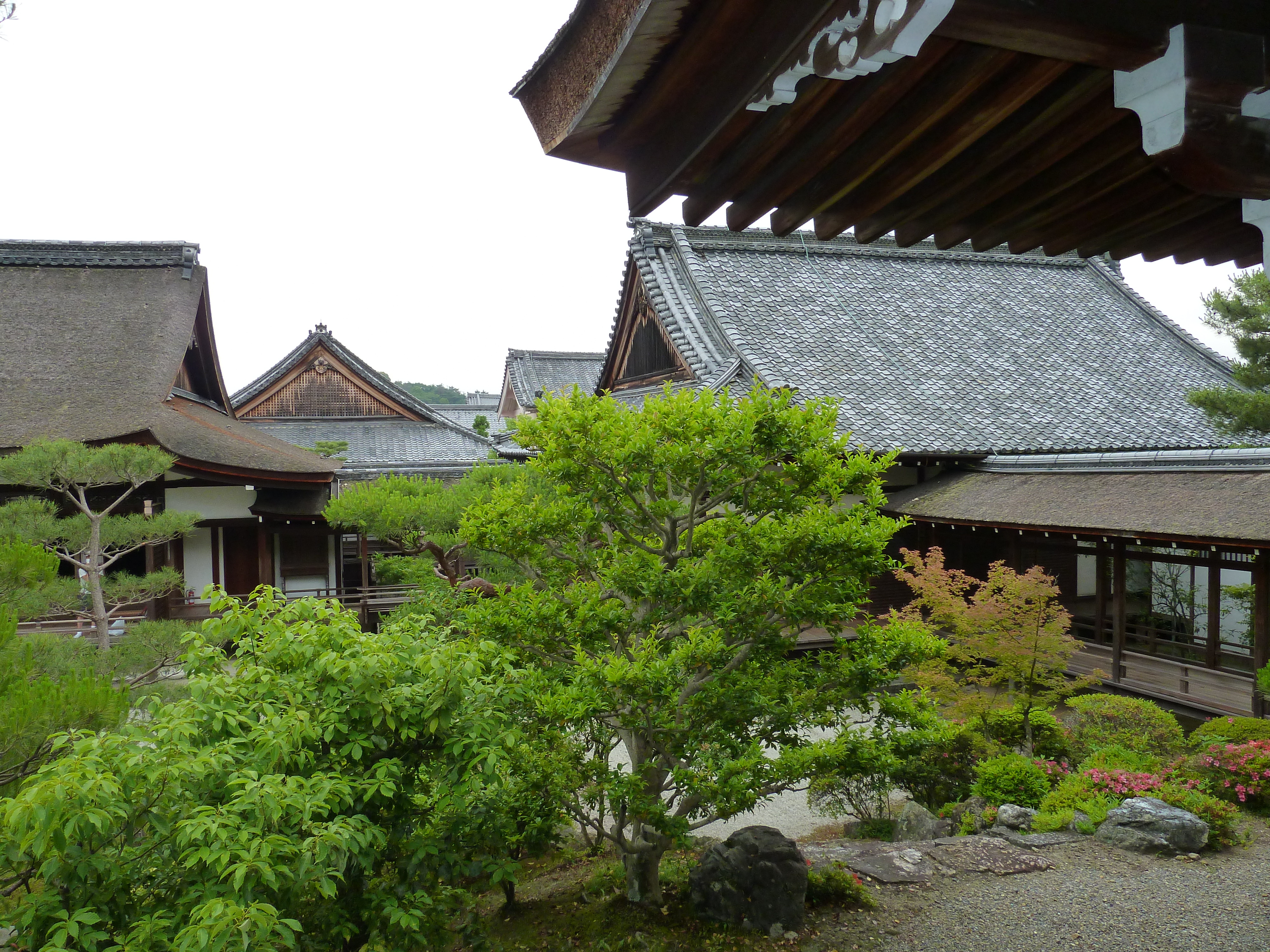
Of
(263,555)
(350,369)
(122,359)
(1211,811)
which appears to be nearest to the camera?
(1211,811)

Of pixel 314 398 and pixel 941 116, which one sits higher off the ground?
pixel 314 398

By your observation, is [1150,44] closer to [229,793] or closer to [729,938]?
[229,793]

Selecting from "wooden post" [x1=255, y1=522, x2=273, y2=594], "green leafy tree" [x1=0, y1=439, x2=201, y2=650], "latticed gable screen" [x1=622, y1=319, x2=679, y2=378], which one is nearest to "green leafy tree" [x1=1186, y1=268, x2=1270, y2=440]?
"latticed gable screen" [x1=622, y1=319, x2=679, y2=378]

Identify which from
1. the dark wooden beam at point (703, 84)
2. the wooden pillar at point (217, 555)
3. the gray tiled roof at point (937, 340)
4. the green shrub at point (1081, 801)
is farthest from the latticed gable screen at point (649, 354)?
the dark wooden beam at point (703, 84)

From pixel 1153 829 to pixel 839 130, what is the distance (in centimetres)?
689

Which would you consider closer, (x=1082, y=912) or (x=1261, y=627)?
(x=1082, y=912)

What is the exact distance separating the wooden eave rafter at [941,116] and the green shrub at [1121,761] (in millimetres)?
6658

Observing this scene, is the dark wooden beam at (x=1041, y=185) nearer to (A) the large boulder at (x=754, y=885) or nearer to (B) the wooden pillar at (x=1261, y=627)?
(A) the large boulder at (x=754, y=885)

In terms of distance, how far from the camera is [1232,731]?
8.01 m

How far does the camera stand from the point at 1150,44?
151cm

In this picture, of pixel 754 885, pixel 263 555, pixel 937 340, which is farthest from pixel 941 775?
pixel 263 555

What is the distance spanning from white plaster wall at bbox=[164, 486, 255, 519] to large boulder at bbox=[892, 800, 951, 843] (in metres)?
10.9

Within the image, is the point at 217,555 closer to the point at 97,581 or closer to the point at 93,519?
the point at 97,581

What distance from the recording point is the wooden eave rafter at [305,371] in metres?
22.0
